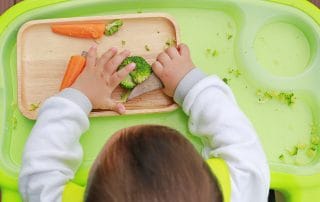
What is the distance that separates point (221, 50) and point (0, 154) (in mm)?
339

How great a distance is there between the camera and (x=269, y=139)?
800 mm

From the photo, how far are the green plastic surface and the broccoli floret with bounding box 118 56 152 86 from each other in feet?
0.18

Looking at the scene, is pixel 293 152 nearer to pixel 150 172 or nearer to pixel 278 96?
pixel 278 96

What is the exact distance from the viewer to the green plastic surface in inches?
30.9

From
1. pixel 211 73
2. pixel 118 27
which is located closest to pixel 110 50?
pixel 118 27

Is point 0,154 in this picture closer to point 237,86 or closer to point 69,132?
point 69,132

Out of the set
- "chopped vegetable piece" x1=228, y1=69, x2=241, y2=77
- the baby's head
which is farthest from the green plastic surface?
the baby's head

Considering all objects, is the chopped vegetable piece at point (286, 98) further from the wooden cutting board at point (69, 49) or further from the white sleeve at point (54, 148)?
the white sleeve at point (54, 148)

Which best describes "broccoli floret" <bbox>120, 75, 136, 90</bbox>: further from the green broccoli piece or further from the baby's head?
the baby's head

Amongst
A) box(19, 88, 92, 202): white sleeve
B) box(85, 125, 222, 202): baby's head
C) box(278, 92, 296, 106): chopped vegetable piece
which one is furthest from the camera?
box(278, 92, 296, 106): chopped vegetable piece

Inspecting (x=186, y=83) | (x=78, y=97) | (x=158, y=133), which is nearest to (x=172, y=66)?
(x=186, y=83)

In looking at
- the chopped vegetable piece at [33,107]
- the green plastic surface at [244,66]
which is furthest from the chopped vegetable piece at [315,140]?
the chopped vegetable piece at [33,107]

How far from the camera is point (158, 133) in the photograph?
55 cm

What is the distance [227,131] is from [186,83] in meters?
0.09
